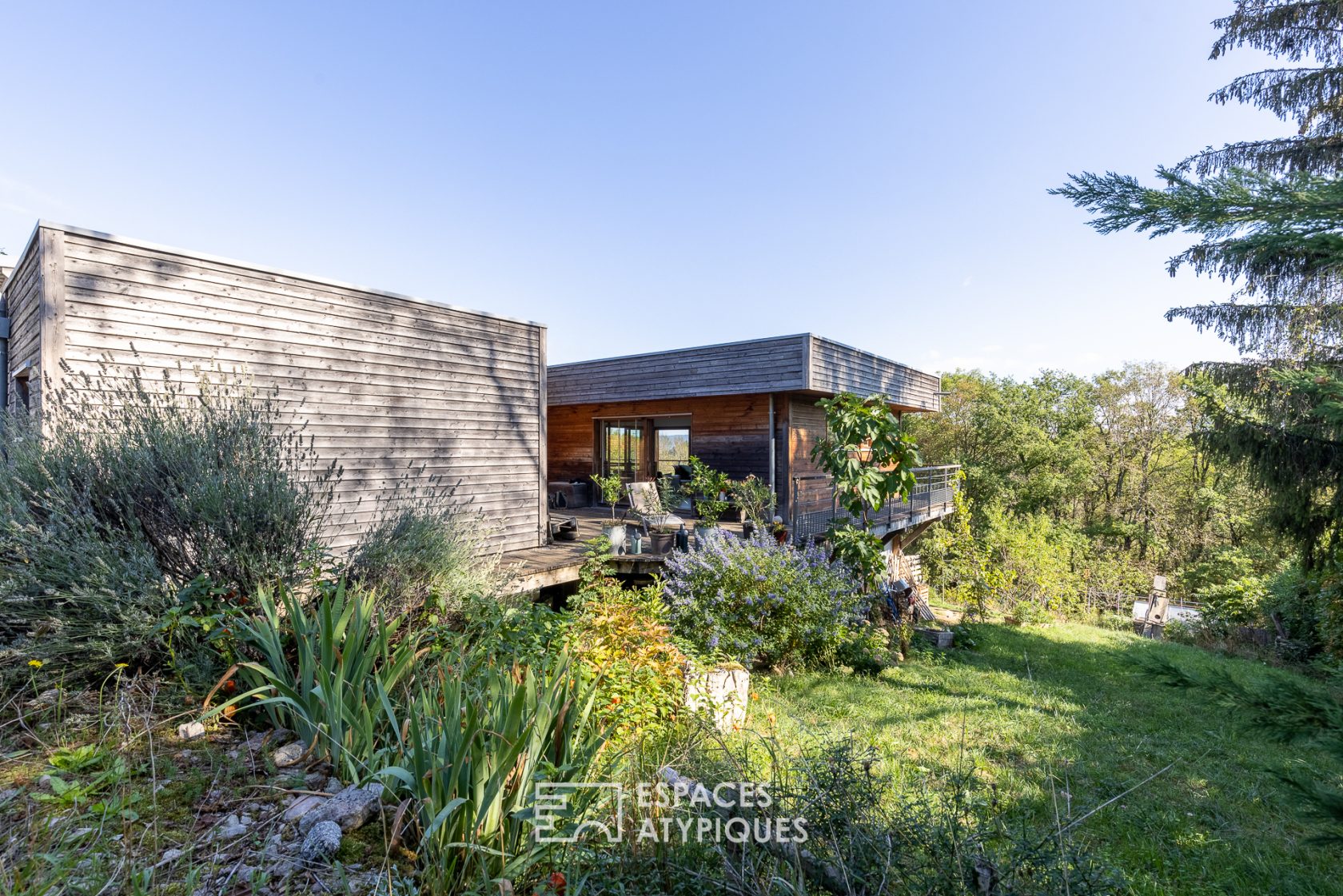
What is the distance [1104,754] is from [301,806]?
5.25m

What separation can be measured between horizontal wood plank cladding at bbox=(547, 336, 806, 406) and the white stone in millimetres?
6956

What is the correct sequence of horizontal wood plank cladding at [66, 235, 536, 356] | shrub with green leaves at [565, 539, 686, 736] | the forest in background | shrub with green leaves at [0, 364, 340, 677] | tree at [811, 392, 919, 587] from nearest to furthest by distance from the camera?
shrub with green leaves at [0, 364, 340, 677] → shrub with green leaves at [565, 539, 686, 736] → horizontal wood plank cladding at [66, 235, 536, 356] → tree at [811, 392, 919, 587] → the forest in background

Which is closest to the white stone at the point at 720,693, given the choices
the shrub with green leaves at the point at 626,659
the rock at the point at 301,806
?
the shrub with green leaves at the point at 626,659

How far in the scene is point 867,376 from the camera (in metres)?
12.6

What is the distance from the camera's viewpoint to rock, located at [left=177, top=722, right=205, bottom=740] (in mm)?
2445

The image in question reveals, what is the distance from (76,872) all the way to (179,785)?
562mm

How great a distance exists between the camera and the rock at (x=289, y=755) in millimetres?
2297

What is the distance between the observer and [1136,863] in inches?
108

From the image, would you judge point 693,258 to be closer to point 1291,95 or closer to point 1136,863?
point 1291,95

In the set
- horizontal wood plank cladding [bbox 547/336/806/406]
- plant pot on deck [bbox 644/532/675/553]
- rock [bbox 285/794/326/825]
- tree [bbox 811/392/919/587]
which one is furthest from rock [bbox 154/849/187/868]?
horizontal wood plank cladding [bbox 547/336/806/406]

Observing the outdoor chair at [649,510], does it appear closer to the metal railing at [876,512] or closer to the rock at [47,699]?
the metal railing at [876,512]

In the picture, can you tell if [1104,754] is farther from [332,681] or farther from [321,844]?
[332,681]

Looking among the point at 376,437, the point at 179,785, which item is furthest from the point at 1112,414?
the point at 179,785

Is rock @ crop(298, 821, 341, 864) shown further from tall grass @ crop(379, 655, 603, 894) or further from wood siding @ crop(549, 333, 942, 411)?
wood siding @ crop(549, 333, 942, 411)
